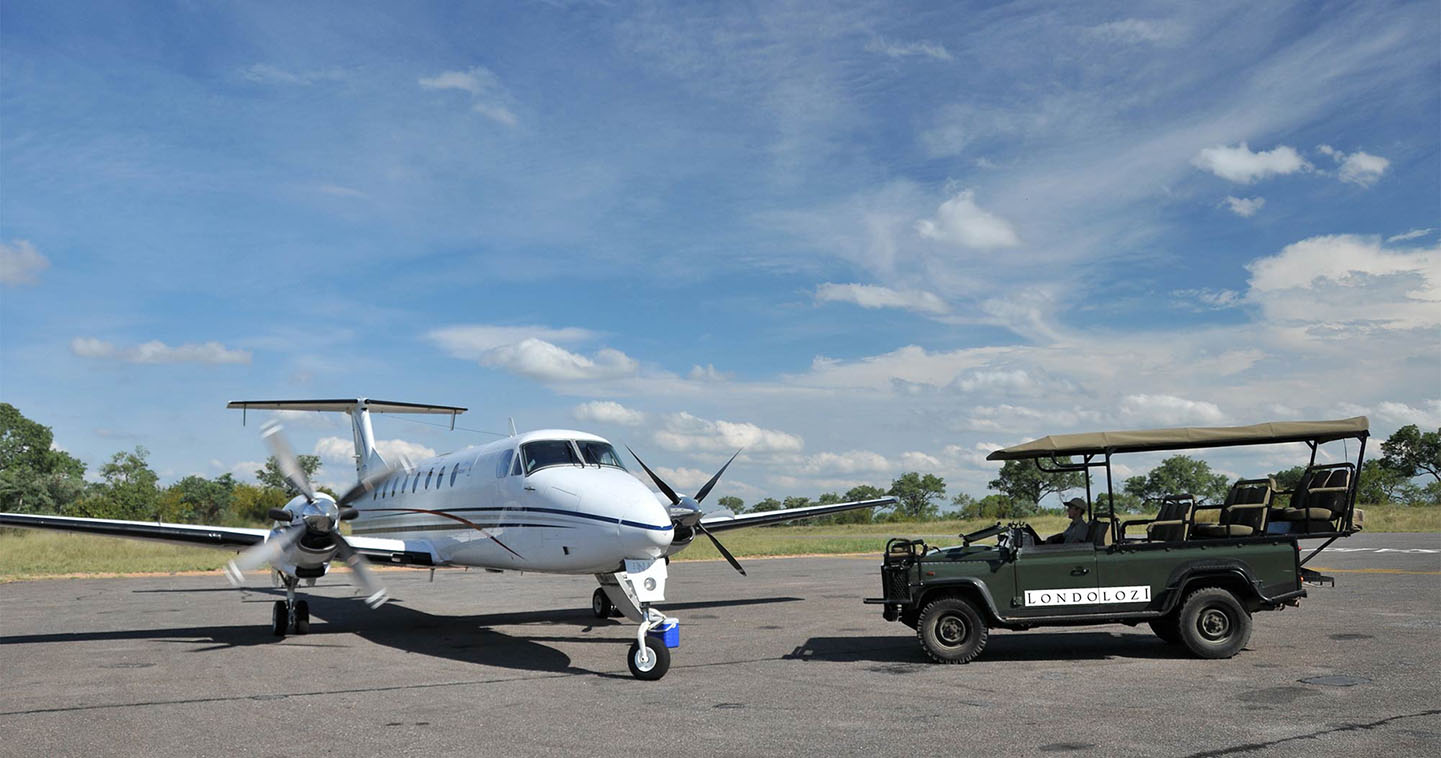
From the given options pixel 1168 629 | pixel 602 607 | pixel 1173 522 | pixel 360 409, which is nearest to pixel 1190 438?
pixel 1173 522

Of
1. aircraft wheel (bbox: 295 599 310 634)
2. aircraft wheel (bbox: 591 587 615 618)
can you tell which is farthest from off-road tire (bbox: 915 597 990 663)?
aircraft wheel (bbox: 295 599 310 634)

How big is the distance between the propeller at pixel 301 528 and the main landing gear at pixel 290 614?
0.91 metres

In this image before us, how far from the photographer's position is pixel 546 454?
562 inches

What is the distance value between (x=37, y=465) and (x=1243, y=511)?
10132cm

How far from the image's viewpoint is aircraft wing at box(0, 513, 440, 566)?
15297mm

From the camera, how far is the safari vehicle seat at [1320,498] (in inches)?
452

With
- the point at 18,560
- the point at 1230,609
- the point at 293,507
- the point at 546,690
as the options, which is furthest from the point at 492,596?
the point at 18,560

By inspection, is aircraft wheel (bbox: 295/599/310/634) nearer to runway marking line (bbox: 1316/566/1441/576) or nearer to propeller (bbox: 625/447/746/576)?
propeller (bbox: 625/447/746/576)

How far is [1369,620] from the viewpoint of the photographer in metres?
14.7

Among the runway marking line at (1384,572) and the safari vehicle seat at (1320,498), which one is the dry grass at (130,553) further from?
the safari vehicle seat at (1320,498)

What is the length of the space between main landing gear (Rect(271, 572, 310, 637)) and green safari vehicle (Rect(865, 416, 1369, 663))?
9993mm

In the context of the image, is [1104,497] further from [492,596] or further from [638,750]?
[492,596]

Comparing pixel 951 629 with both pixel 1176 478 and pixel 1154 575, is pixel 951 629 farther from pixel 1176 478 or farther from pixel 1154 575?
pixel 1176 478

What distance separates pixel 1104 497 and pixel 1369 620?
5915 mm
